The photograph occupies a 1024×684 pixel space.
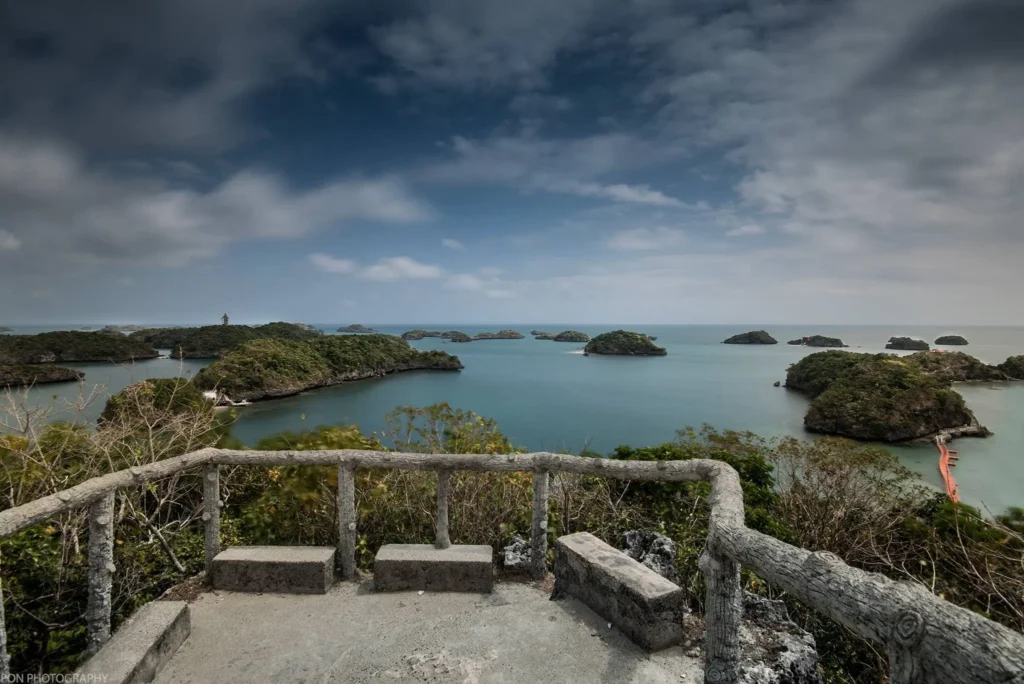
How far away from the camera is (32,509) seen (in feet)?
8.62

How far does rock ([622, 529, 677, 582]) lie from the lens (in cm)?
395

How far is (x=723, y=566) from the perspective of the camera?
258 centimetres

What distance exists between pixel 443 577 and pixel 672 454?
25.3 ft

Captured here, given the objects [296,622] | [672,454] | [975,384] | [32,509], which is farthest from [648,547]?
[975,384]

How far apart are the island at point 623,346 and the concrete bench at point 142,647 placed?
131 meters

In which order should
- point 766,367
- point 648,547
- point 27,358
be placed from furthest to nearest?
point 766,367 → point 27,358 → point 648,547

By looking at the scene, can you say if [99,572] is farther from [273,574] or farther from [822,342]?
[822,342]

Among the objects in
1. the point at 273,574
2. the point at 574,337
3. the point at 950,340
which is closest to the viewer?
the point at 273,574

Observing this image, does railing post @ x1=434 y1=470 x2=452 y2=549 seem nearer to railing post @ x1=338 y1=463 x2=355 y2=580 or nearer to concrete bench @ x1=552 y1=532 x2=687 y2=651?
railing post @ x1=338 y1=463 x2=355 y2=580

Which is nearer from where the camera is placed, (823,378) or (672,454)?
(672,454)

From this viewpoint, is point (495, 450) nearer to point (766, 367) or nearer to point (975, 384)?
point (975, 384)

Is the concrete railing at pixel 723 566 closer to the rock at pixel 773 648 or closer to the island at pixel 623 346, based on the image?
the rock at pixel 773 648

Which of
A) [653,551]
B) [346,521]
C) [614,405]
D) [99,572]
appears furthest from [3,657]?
[614,405]

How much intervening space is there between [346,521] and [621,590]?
7.59 ft
